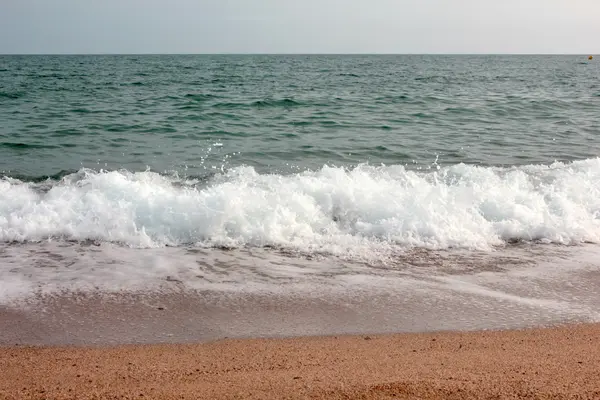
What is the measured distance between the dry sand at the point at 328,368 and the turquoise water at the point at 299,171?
6.26 ft

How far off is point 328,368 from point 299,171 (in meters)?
6.00

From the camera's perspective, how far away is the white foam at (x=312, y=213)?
554cm

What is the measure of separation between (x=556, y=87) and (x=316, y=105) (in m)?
13.0

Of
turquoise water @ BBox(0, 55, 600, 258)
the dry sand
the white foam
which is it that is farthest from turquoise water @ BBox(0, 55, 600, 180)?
the dry sand

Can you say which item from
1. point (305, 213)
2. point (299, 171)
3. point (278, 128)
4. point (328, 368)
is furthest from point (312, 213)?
point (278, 128)

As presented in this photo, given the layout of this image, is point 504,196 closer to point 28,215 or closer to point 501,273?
point 501,273

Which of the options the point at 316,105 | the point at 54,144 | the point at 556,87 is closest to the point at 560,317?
the point at 54,144

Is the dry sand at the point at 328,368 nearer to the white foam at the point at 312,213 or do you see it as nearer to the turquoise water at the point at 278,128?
the white foam at the point at 312,213

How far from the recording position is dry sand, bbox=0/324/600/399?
2.67 m

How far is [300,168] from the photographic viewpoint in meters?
9.03

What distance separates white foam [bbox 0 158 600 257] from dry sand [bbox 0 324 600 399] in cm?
193

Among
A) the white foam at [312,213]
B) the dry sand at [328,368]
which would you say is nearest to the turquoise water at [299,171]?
the white foam at [312,213]

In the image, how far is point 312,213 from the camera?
6121 mm

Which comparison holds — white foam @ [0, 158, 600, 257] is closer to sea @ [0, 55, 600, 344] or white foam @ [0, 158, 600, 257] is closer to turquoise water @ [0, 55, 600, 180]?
sea @ [0, 55, 600, 344]
